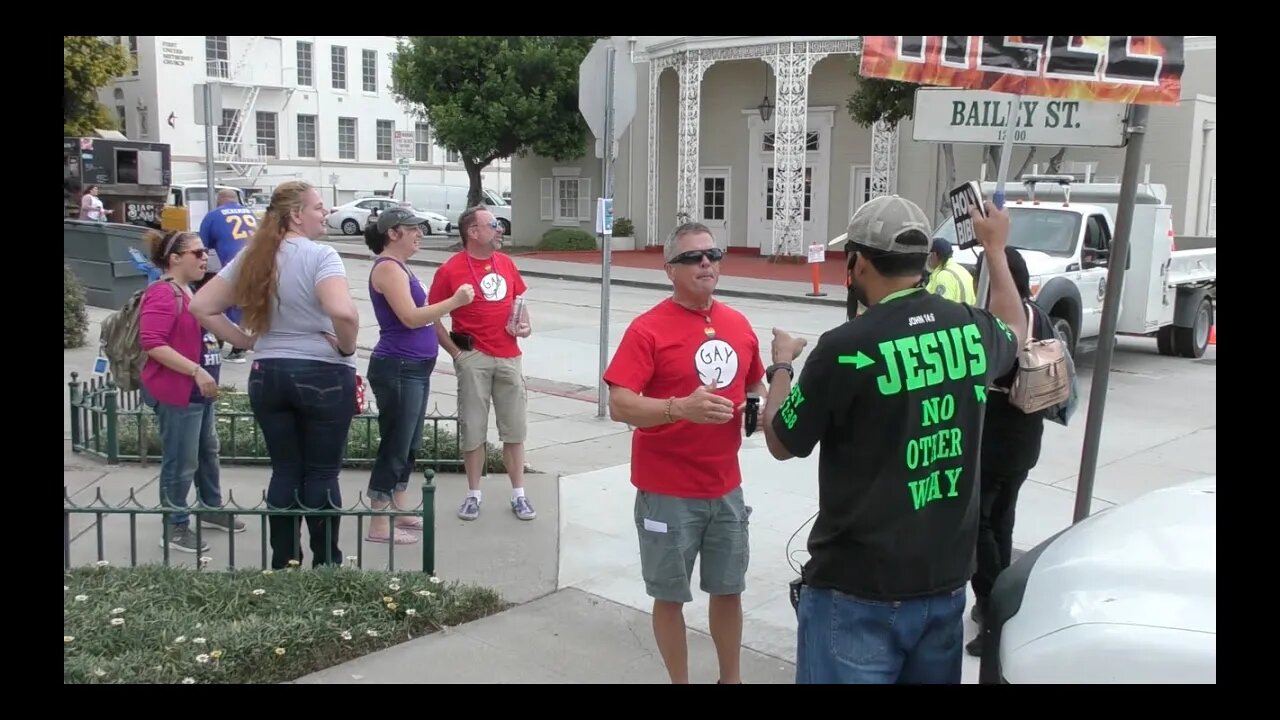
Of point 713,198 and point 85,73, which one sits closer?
point 85,73

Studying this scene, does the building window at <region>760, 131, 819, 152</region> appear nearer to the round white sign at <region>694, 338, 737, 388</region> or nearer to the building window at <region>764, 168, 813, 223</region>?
the building window at <region>764, 168, 813, 223</region>

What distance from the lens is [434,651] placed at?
13.9 feet

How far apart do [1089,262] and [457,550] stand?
8.45m

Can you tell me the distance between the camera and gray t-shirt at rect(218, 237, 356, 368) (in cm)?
456

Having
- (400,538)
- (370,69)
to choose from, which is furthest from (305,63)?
(400,538)

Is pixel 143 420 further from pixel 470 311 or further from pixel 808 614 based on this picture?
pixel 808 614

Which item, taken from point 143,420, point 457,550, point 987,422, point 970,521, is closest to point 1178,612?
point 970,521

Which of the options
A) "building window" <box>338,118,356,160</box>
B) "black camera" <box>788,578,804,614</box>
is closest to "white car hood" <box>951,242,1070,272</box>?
"black camera" <box>788,578,804,614</box>

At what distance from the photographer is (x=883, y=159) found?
959 inches

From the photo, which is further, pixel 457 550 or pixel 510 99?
pixel 510 99

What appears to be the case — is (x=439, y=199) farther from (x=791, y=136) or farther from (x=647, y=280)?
(x=647, y=280)

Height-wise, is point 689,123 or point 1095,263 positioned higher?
point 689,123

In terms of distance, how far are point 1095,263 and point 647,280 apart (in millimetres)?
11680

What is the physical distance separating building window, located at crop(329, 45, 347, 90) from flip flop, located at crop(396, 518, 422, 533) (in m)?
40.3
